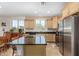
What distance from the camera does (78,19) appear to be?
2.47 m

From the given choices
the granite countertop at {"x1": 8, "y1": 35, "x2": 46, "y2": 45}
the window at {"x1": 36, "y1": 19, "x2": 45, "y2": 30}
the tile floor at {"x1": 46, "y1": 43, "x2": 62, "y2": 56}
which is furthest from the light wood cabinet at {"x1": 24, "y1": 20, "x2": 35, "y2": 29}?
the tile floor at {"x1": 46, "y1": 43, "x2": 62, "y2": 56}

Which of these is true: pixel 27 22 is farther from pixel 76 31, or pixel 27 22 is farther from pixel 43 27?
pixel 76 31

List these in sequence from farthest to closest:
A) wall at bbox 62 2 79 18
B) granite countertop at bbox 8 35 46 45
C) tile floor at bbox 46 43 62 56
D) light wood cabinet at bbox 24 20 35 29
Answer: granite countertop at bbox 8 35 46 45 < light wood cabinet at bbox 24 20 35 29 < tile floor at bbox 46 43 62 56 < wall at bbox 62 2 79 18

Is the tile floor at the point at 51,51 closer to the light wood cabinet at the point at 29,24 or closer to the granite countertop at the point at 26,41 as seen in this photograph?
the granite countertop at the point at 26,41

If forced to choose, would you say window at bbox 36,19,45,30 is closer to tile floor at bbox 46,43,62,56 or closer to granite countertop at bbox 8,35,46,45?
granite countertop at bbox 8,35,46,45

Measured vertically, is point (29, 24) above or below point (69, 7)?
below

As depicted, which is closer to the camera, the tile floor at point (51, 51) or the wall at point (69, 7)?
the wall at point (69, 7)

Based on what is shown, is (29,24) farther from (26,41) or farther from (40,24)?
(26,41)

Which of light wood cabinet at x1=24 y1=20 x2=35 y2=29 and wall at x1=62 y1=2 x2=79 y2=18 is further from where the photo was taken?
light wood cabinet at x1=24 y1=20 x2=35 y2=29

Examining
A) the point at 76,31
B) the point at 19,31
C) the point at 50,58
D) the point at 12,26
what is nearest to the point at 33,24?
the point at 19,31

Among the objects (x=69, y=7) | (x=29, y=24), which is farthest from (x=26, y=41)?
(x=69, y=7)

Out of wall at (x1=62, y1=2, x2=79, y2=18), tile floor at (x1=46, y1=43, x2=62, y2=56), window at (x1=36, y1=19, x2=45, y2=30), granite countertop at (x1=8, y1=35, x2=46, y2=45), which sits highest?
wall at (x1=62, y1=2, x2=79, y2=18)

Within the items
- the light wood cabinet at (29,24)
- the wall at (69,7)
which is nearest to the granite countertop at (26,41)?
the light wood cabinet at (29,24)

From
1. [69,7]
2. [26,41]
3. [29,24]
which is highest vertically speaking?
[69,7]
